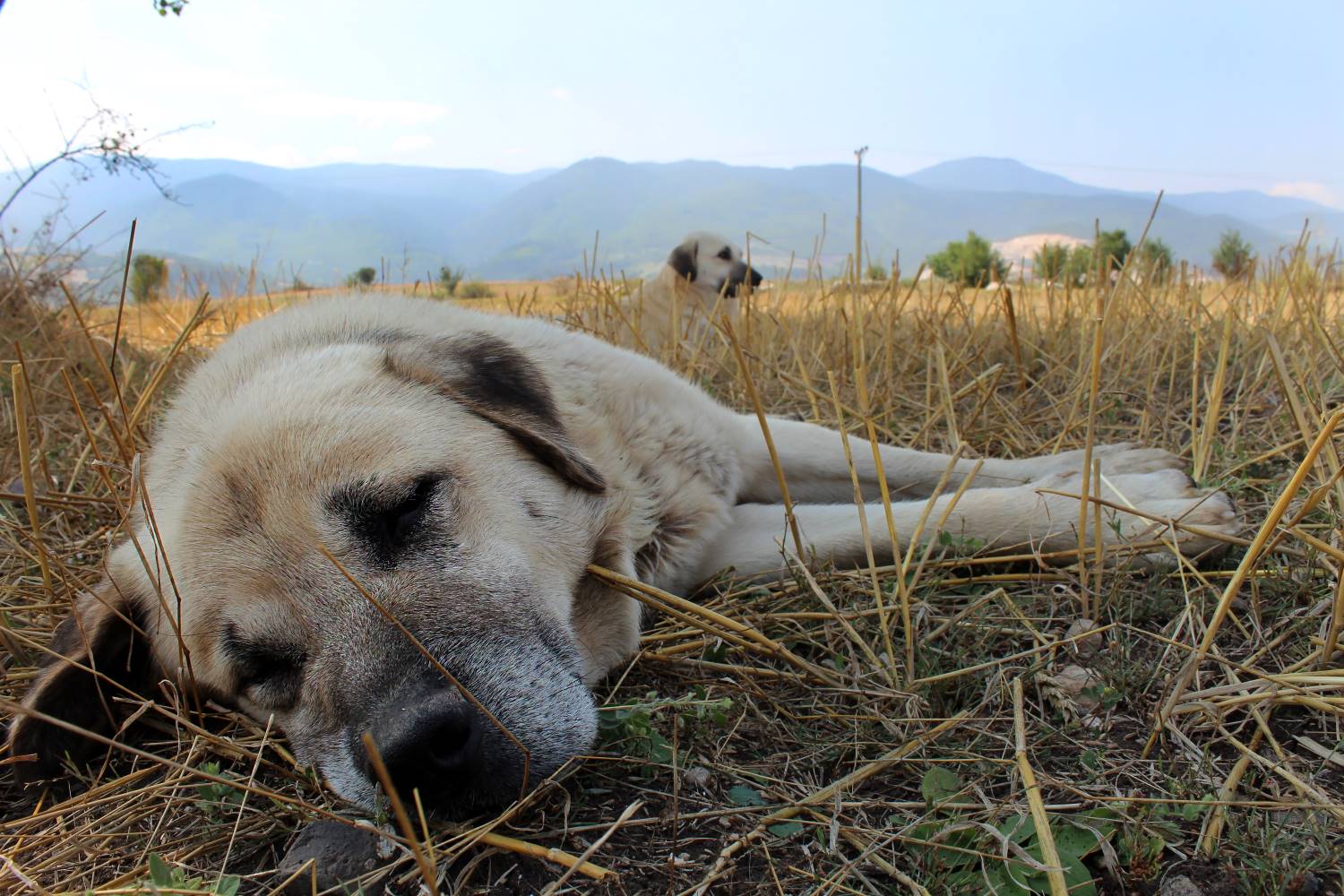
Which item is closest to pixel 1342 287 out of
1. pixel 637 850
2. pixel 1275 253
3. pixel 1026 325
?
pixel 1275 253

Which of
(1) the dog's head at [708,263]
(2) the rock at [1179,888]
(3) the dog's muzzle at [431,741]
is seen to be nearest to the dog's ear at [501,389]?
(3) the dog's muzzle at [431,741]

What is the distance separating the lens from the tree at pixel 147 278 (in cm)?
725

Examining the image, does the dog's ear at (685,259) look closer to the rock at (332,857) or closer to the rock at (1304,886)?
the rock at (332,857)

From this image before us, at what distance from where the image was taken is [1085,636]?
171 centimetres

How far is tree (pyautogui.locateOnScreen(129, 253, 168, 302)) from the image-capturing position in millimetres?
7252

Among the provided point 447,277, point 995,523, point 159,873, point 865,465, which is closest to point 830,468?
point 865,465

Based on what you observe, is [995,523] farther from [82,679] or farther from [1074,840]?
[82,679]

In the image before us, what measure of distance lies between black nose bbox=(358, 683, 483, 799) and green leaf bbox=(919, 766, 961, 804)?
73cm

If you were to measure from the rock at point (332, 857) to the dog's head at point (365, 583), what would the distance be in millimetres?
91

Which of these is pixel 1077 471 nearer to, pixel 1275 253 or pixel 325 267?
pixel 1275 253

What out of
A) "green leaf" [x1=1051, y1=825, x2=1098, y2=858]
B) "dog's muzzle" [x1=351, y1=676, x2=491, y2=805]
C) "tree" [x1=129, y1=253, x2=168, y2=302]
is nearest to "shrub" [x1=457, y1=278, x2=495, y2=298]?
"tree" [x1=129, y1=253, x2=168, y2=302]

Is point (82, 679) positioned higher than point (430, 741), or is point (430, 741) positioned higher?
point (430, 741)

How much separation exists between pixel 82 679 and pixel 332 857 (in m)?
0.89

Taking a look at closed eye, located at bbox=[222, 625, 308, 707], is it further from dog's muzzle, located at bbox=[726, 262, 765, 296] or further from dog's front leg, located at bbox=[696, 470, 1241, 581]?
dog's muzzle, located at bbox=[726, 262, 765, 296]
